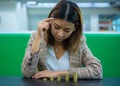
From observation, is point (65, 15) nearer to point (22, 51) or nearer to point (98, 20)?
point (22, 51)

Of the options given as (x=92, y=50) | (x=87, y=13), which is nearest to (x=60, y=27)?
(x=92, y=50)

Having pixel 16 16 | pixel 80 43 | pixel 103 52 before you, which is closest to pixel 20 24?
pixel 16 16

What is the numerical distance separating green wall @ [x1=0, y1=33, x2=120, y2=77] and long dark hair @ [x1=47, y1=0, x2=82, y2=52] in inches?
20.4

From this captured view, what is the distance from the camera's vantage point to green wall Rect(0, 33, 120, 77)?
2023mm

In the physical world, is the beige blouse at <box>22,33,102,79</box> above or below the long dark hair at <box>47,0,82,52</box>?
below

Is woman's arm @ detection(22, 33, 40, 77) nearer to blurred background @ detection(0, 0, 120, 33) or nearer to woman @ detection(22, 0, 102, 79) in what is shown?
woman @ detection(22, 0, 102, 79)

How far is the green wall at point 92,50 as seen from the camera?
6.64 ft

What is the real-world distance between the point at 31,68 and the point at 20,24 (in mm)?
2548

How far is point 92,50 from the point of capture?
204 cm

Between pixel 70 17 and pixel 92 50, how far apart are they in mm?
765

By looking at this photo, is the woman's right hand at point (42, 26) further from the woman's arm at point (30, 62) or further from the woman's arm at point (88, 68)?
the woman's arm at point (88, 68)

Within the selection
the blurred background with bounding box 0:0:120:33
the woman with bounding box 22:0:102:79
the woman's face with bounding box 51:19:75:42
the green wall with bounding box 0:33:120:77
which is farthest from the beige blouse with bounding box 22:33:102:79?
the blurred background with bounding box 0:0:120:33

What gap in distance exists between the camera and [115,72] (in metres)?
2.05

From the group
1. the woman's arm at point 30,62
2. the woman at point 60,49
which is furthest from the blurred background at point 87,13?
the woman's arm at point 30,62
